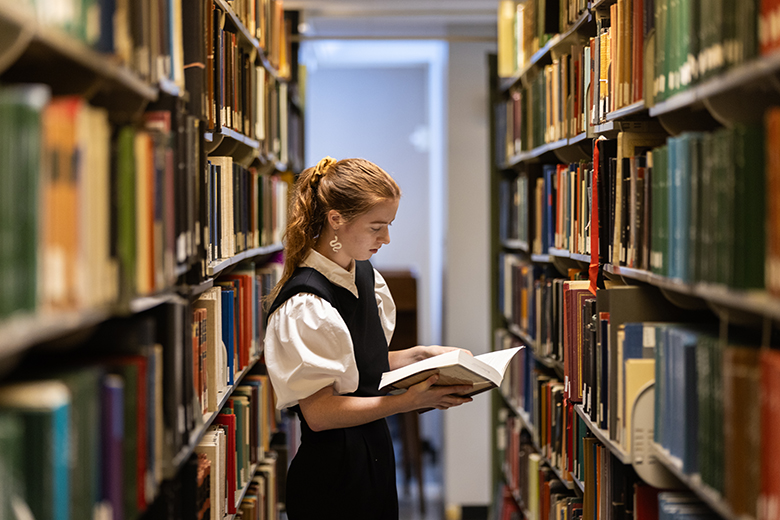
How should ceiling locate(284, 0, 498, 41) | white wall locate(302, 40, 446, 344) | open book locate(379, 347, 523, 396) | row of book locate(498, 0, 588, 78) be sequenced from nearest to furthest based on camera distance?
open book locate(379, 347, 523, 396) → row of book locate(498, 0, 588, 78) → ceiling locate(284, 0, 498, 41) → white wall locate(302, 40, 446, 344)

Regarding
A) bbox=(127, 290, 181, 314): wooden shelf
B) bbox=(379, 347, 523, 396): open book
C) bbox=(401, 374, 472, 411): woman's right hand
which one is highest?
bbox=(127, 290, 181, 314): wooden shelf

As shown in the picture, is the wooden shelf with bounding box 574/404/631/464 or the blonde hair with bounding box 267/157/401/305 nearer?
the wooden shelf with bounding box 574/404/631/464

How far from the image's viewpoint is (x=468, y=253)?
4160mm

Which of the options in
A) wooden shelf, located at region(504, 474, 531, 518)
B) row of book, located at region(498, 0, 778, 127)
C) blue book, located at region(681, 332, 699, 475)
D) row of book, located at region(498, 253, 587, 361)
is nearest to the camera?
row of book, located at region(498, 0, 778, 127)

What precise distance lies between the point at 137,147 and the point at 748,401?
1.06 metres

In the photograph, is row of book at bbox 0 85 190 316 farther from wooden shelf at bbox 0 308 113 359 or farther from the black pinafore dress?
the black pinafore dress

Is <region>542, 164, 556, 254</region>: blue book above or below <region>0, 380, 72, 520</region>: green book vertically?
above

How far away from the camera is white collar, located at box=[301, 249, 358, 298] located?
200 cm

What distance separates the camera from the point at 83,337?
1251mm

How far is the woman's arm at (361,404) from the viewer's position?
1.88 metres

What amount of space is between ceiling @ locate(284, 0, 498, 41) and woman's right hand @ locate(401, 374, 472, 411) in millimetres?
2263

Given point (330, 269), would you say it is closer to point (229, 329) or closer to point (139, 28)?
point (229, 329)

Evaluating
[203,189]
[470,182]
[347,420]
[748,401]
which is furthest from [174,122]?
[470,182]

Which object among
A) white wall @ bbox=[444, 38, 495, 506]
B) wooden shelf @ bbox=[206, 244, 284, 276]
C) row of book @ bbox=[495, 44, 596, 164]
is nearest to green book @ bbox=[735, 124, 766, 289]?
row of book @ bbox=[495, 44, 596, 164]
